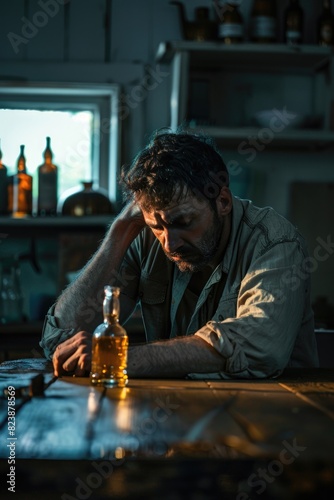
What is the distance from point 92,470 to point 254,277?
1.15 m

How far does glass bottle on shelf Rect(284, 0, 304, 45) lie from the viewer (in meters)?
4.33

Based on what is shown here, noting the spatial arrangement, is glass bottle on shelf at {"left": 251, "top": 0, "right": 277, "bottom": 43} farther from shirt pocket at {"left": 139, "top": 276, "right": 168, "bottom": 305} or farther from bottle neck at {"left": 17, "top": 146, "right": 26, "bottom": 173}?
shirt pocket at {"left": 139, "top": 276, "right": 168, "bottom": 305}

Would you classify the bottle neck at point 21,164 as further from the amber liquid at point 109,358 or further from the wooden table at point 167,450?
the wooden table at point 167,450

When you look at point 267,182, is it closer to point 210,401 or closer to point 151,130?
point 151,130

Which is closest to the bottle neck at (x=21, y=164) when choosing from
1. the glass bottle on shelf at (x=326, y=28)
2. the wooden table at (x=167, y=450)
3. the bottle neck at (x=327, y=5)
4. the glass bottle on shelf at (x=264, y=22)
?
the glass bottle on shelf at (x=264, y=22)

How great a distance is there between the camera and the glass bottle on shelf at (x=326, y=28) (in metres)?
4.36

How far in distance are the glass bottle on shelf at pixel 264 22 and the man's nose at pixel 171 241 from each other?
2.39 metres

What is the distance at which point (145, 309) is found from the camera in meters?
2.56

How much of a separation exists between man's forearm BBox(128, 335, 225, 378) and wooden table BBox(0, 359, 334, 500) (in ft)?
1.31

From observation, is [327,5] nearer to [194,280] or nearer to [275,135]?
[275,135]

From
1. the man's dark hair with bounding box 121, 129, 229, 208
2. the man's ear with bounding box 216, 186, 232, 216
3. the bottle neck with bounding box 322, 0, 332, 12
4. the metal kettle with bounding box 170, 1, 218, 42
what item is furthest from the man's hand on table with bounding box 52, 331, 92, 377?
the bottle neck with bounding box 322, 0, 332, 12

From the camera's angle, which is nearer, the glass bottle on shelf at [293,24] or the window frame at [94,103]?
the glass bottle on shelf at [293,24]

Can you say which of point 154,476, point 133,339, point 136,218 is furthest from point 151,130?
point 154,476

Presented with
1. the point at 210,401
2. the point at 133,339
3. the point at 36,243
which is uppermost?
the point at 210,401
